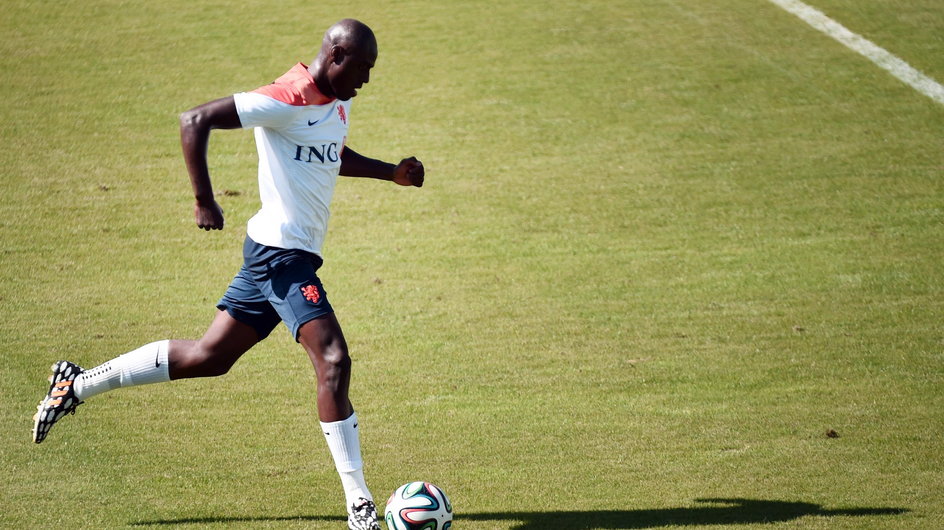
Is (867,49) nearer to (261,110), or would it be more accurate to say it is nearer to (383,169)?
(383,169)

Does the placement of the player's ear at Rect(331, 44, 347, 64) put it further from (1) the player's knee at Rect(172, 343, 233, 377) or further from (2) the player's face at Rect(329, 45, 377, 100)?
(1) the player's knee at Rect(172, 343, 233, 377)

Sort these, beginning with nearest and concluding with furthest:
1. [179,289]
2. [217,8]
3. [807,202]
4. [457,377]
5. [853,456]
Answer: [853,456] → [457,377] → [179,289] → [807,202] → [217,8]

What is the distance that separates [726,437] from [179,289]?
14.9ft

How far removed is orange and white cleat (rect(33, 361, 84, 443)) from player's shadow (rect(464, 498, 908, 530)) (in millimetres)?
2199

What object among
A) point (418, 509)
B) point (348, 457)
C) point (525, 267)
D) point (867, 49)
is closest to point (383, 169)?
point (348, 457)

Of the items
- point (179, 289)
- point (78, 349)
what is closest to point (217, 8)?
point (179, 289)

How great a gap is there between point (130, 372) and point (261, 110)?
5.43 feet

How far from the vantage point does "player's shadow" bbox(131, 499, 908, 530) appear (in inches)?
209

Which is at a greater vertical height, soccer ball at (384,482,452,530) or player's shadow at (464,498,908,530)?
soccer ball at (384,482,452,530)

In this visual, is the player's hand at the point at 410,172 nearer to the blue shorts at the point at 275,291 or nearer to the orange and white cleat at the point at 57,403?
the blue shorts at the point at 275,291

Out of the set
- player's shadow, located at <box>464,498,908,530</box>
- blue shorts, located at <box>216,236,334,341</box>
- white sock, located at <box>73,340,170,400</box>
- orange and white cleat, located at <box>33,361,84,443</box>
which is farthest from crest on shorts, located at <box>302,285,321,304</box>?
orange and white cleat, located at <box>33,361,84,443</box>

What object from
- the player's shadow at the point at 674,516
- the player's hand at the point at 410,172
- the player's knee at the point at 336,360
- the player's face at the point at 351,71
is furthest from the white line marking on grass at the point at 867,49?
the player's knee at the point at 336,360

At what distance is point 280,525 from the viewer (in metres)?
5.25

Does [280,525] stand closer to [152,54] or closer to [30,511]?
[30,511]
